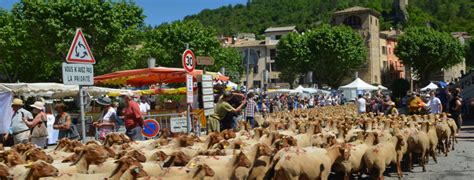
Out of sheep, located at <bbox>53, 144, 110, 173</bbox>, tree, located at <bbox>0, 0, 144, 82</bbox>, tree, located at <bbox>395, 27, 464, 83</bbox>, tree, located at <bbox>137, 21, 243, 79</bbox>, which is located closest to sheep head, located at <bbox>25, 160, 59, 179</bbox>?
sheep, located at <bbox>53, 144, 110, 173</bbox>

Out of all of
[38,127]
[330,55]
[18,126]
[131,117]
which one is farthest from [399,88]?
[18,126]

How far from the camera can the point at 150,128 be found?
1354 cm

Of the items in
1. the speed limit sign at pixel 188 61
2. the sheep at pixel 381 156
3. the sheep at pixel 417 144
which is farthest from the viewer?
the speed limit sign at pixel 188 61

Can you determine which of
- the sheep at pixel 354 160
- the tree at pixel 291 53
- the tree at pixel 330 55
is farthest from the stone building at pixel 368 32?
the sheep at pixel 354 160

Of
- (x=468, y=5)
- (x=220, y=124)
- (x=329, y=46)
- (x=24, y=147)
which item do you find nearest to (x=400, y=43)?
(x=329, y=46)

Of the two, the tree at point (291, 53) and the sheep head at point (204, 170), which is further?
the tree at point (291, 53)

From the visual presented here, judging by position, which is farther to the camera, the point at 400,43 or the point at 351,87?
the point at 400,43

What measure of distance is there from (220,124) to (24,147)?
219 inches

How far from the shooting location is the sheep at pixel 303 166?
320 inches

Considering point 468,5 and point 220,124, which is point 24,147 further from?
point 468,5

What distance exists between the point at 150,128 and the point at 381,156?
5932 millimetres

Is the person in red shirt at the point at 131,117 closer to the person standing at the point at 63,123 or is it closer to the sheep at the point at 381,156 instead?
the person standing at the point at 63,123

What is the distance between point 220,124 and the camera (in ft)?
46.5

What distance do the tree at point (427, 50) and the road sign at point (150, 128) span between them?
6866 cm
